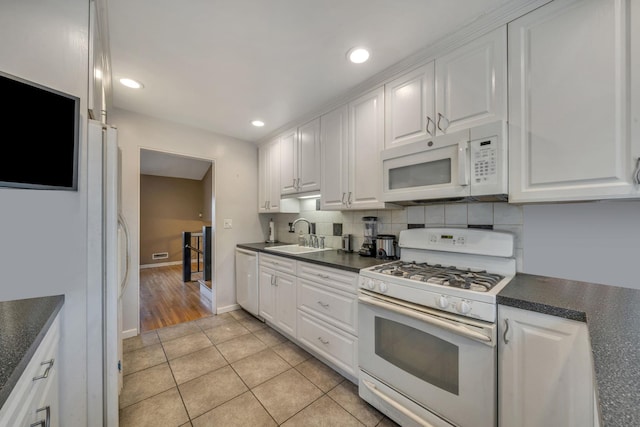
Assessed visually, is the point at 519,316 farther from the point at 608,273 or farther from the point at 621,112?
the point at 621,112

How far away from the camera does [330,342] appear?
6.20 feet

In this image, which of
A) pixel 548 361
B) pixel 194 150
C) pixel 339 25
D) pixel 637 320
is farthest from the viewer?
pixel 194 150

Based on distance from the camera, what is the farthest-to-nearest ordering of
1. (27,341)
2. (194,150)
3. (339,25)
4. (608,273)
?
(194,150) → (339,25) → (608,273) → (27,341)

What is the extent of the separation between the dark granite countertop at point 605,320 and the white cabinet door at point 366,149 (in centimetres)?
106

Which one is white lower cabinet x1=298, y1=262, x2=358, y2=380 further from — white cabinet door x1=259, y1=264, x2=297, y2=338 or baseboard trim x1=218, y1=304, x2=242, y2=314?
baseboard trim x1=218, y1=304, x2=242, y2=314

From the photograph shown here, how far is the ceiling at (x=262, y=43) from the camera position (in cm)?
132

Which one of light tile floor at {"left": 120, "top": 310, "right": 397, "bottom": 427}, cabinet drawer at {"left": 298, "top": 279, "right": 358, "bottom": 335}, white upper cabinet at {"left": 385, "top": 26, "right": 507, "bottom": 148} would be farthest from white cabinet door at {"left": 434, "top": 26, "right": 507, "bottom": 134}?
light tile floor at {"left": 120, "top": 310, "right": 397, "bottom": 427}

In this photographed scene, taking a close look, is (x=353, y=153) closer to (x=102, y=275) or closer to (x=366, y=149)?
(x=366, y=149)

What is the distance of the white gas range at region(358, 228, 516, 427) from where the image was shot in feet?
3.69

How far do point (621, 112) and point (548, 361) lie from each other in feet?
3.68

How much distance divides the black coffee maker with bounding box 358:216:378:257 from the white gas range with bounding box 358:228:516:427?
1.59 ft

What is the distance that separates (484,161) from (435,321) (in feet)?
3.05

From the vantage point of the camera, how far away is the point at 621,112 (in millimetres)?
1040

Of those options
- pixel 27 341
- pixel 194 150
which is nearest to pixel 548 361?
pixel 27 341
